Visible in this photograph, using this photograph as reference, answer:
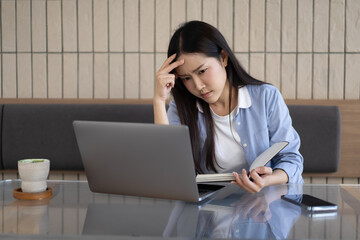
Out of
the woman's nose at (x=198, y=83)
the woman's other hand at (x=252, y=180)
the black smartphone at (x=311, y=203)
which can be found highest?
the woman's nose at (x=198, y=83)

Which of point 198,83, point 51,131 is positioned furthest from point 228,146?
point 51,131

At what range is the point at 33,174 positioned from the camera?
1381 mm

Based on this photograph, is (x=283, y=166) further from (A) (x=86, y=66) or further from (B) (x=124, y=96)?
(A) (x=86, y=66)

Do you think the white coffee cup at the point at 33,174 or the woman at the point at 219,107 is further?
the woman at the point at 219,107

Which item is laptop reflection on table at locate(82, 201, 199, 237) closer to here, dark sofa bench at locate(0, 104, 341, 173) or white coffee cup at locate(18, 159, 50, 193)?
white coffee cup at locate(18, 159, 50, 193)

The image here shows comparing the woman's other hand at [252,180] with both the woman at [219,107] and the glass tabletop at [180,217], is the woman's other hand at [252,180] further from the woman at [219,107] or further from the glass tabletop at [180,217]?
the woman at [219,107]

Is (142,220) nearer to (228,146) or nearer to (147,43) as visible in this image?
(228,146)

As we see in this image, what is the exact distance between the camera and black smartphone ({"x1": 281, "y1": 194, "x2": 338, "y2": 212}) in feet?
4.01

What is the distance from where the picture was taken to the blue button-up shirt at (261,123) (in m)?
1.85

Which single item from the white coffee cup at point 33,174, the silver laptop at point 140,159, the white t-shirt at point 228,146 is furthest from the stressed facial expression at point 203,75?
the white coffee cup at point 33,174

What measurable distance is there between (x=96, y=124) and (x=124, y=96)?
1415 mm

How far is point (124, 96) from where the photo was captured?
8.80ft

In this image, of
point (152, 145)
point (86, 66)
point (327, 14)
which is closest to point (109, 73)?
point (86, 66)

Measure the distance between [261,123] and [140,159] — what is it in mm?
799
